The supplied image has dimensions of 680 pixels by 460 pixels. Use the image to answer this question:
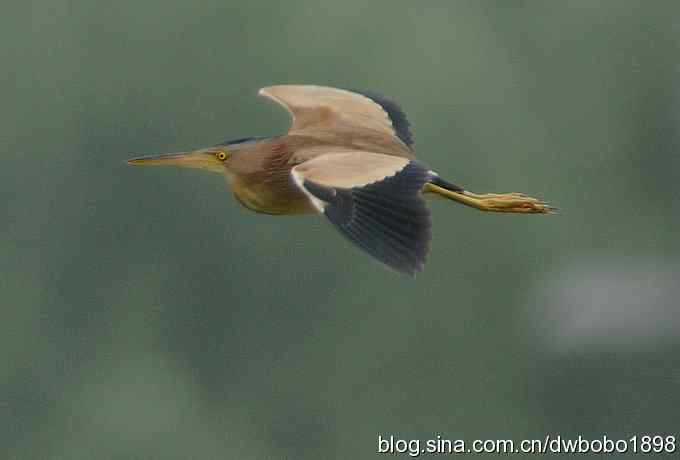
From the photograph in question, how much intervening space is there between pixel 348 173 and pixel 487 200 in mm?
Answer: 374

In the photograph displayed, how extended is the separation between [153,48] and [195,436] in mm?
1605

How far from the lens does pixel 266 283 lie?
6.65 meters

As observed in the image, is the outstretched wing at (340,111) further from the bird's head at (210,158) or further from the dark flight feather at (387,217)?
the dark flight feather at (387,217)

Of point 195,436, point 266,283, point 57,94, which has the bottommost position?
point 195,436

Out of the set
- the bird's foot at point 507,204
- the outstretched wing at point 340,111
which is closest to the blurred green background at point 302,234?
the outstretched wing at point 340,111

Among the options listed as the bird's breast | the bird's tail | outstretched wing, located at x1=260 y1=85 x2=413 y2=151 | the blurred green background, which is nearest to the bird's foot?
the bird's tail

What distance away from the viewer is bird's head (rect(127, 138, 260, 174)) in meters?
2.37

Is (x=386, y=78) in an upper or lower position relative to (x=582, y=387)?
upper

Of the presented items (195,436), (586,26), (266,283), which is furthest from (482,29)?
(195,436)

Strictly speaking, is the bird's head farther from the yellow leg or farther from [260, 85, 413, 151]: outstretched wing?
the yellow leg

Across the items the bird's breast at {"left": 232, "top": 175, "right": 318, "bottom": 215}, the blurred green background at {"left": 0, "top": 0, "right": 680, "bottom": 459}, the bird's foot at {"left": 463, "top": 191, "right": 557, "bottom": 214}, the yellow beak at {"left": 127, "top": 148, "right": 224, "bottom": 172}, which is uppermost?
the yellow beak at {"left": 127, "top": 148, "right": 224, "bottom": 172}

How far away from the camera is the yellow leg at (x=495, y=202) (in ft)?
7.68

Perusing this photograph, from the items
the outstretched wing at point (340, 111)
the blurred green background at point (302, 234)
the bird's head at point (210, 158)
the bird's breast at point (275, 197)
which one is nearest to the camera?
the bird's breast at point (275, 197)

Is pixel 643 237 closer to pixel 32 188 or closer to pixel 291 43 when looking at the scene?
pixel 291 43
